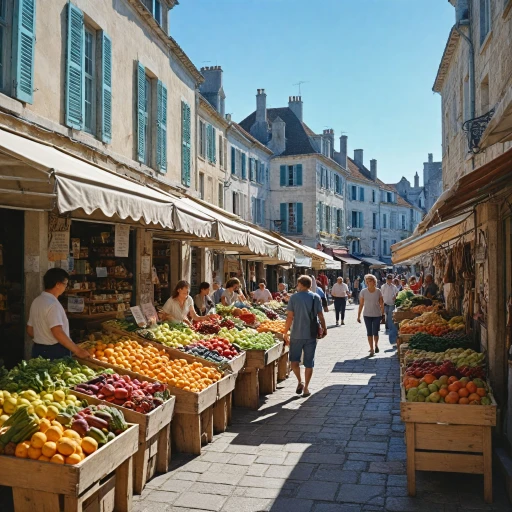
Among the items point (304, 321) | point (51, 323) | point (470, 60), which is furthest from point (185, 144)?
point (51, 323)

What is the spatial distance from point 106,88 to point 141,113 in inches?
71.6

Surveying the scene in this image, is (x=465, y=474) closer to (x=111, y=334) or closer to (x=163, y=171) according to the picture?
(x=111, y=334)

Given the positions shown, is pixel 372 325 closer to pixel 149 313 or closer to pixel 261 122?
pixel 149 313

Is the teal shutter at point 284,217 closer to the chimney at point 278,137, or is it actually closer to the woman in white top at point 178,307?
the chimney at point 278,137

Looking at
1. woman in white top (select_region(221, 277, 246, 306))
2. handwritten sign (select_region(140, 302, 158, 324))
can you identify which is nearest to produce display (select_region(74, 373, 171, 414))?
handwritten sign (select_region(140, 302, 158, 324))

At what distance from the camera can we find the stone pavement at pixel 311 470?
4.82m

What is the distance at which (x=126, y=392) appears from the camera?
17.0ft

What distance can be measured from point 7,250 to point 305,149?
3422 cm

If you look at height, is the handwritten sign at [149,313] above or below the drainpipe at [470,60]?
below

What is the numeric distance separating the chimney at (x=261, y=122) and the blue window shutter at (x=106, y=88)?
104ft

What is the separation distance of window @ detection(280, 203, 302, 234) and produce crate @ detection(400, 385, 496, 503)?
36439 mm

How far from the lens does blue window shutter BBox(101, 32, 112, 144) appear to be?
1034 cm

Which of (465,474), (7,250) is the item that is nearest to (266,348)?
(465,474)

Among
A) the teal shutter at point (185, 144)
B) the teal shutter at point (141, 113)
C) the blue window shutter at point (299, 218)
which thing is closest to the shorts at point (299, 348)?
the teal shutter at point (141, 113)
